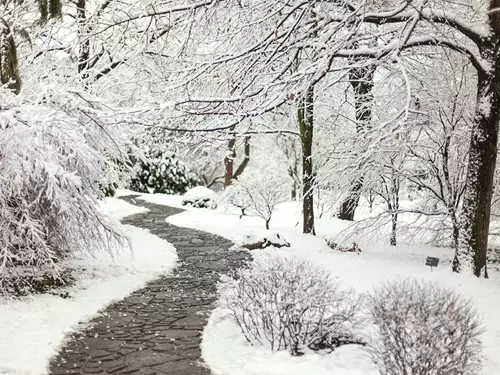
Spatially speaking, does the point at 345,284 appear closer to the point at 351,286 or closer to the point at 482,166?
the point at 351,286

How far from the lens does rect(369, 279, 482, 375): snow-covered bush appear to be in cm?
405

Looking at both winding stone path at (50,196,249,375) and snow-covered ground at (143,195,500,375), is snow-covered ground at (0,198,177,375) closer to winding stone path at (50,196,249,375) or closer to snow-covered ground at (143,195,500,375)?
winding stone path at (50,196,249,375)

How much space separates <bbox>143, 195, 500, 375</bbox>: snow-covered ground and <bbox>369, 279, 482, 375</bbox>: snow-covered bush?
2.24 ft

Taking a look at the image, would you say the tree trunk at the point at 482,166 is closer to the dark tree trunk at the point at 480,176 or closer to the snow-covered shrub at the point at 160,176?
the dark tree trunk at the point at 480,176

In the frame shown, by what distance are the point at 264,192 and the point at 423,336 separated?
36.6 ft

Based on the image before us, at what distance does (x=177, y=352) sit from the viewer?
5578mm

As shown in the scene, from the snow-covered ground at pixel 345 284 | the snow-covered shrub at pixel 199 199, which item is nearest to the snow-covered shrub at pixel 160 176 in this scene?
the snow-covered shrub at pixel 199 199

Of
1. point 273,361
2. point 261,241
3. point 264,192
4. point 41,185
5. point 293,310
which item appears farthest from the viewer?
point 264,192

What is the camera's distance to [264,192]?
15.2 metres

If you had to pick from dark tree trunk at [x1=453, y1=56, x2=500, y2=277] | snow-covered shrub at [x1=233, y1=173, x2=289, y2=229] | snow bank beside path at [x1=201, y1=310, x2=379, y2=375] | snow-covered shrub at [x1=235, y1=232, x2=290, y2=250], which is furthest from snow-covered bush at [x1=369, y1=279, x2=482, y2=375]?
snow-covered shrub at [x1=233, y1=173, x2=289, y2=229]

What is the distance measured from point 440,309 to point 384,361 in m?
0.74

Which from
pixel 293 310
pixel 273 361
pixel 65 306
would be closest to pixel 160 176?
pixel 65 306

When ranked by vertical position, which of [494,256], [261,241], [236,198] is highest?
[236,198]

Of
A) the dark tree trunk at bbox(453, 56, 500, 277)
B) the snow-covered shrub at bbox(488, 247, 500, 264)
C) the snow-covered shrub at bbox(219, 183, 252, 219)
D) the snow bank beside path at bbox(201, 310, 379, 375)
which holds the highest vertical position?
the dark tree trunk at bbox(453, 56, 500, 277)
